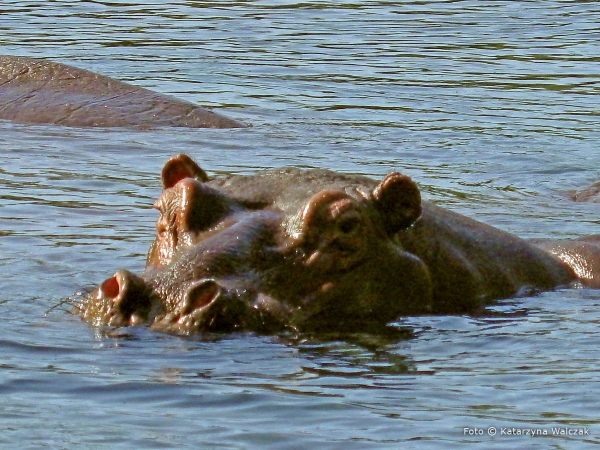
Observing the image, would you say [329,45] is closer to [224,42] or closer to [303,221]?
[224,42]

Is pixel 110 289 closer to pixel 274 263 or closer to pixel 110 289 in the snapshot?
pixel 110 289

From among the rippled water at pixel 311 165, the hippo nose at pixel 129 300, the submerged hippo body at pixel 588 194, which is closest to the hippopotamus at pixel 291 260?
the hippo nose at pixel 129 300

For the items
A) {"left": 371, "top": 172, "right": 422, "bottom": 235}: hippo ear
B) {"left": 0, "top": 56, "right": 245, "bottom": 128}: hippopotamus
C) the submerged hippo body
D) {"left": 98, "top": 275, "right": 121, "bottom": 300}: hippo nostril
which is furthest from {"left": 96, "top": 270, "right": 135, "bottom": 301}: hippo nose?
{"left": 0, "top": 56, "right": 245, "bottom": 128}: hippopotamus

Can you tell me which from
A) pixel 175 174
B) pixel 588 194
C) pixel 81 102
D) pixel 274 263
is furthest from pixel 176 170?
pixel 81 102

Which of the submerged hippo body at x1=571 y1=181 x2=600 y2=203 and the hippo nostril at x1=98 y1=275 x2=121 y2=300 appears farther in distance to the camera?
the submerged hippo body at x1=571 y1=181 x2=600 y2=203

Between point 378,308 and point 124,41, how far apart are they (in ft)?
43.9

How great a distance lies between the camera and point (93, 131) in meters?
14.5

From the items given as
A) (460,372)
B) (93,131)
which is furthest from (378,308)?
(93,131)

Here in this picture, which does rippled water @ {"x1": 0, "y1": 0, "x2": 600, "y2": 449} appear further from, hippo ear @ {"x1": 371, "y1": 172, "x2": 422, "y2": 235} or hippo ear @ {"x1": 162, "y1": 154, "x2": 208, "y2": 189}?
hippo ear @ {"x1": 162, "y1": 154, "x2": 208, "y2": 189}

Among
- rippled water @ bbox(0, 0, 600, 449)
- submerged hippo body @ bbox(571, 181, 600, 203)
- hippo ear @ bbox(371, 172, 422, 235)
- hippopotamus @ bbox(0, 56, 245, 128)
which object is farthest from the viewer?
hippopotamus @ bbox(0, 56, 245, 128)

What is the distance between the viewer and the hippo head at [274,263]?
6.71 metres

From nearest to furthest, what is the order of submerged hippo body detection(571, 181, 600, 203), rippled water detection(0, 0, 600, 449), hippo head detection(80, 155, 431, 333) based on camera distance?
1. rippled water detection(0, 0, 600, 449)
2. hippo head detection(80, 155, 431, 333)
3. submerged hippo body detection(571, 181, 600, 203)

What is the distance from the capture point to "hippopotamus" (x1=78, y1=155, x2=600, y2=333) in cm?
673

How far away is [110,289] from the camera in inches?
270
